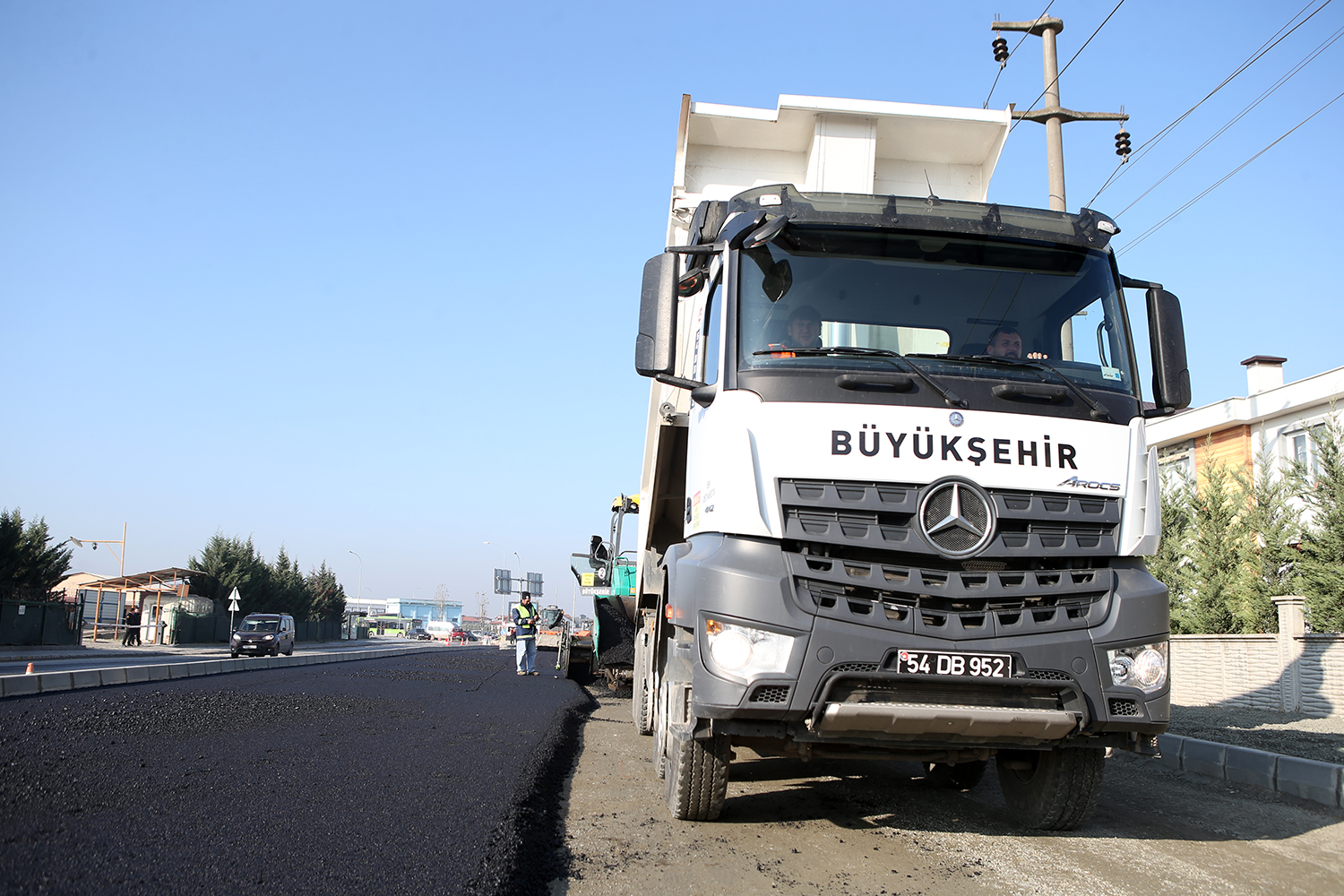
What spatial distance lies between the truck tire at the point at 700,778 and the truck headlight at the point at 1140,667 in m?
1.94

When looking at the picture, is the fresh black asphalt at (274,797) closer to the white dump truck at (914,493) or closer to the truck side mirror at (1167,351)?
the white dump truck at (914,493)

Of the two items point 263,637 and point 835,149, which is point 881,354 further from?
point 263,637

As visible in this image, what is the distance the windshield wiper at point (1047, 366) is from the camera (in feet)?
15.2

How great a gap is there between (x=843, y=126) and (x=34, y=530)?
139 feet

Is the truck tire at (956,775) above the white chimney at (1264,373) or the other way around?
the other way around

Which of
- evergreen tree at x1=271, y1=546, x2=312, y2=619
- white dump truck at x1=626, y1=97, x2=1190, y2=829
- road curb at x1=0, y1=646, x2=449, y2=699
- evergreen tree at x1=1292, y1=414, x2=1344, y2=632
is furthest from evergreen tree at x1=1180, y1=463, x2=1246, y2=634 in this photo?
evergreen tree at x1=271, y1=546, x2=312, y2=619

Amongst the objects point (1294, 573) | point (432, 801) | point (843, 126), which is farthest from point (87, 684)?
point (1294, 573)

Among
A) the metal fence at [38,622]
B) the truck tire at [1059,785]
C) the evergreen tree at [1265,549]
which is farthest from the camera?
the metal fence at [38,622]

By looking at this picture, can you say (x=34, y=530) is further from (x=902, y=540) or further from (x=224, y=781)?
(x=902, y=540)

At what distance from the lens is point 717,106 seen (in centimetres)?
768

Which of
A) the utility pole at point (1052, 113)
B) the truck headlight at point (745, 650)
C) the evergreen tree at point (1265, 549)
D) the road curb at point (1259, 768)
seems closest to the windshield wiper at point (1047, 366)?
the truck headlight at point (745, 650)

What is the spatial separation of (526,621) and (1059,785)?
13614mm

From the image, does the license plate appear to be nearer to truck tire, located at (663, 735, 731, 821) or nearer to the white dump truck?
the white dump truck

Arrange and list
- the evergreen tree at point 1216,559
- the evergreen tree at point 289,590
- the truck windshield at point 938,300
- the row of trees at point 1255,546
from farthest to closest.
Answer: the evergreen tree at point 289,590, the evergreen tree at point 1216,559, the row of trees at point 1255,546, the truck windshield at point 938,300
